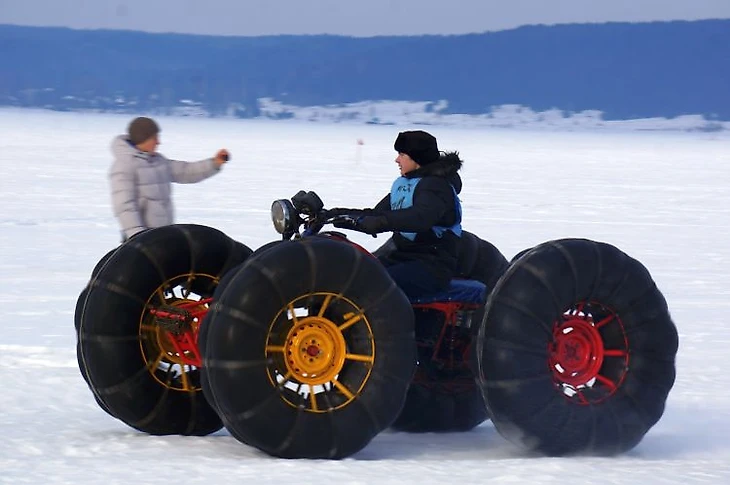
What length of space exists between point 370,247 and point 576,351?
27.9ft

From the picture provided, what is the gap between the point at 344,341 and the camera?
601 cm

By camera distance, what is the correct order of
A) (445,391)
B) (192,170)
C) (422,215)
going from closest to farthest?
(422,215), (445,391), (192,170)

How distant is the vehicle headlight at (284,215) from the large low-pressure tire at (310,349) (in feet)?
0.94

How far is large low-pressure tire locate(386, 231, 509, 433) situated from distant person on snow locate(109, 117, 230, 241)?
1.50 metres

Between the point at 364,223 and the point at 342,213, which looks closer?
the point at 364,223

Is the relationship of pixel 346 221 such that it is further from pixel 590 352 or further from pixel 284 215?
pixel 590 352

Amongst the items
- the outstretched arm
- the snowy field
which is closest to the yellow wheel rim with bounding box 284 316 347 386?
the snowy field

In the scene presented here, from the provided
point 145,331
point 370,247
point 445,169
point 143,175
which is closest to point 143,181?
point 143,175

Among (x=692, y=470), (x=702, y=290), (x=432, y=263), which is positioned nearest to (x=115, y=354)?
(x=432, y=263)

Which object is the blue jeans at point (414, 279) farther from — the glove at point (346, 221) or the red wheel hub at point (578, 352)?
→ the red wheel hub at point (578, 352)

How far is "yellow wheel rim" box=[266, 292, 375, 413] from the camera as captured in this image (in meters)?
5.94

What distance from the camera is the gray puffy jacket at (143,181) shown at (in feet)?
25.4

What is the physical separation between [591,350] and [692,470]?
2.54 ft

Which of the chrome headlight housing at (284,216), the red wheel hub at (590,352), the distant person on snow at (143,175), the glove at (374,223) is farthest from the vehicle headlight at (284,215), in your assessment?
the distant person on snow at (143,175)
